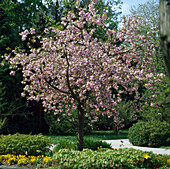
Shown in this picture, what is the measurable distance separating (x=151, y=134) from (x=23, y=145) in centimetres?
634

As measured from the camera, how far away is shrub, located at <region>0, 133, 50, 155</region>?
7.69 metres

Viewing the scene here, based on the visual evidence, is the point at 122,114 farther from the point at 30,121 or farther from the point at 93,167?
the point at 93,167

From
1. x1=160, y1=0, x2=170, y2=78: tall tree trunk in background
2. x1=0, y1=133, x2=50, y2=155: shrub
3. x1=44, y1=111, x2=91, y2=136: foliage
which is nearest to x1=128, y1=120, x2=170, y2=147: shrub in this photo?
x1=0, y1=133, x2=50, y2=155: shrub

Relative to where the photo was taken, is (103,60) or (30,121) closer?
(103,60)

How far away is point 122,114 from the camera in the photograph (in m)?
18.4

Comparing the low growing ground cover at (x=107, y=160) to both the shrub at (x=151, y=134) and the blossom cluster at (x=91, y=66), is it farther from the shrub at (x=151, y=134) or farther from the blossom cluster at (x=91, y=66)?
the shrub at (x=151, y=134)

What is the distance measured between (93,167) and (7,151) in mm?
3528

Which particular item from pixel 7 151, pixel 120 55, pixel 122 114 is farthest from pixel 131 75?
pixel 122 114

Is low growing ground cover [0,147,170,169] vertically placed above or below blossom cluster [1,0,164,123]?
below

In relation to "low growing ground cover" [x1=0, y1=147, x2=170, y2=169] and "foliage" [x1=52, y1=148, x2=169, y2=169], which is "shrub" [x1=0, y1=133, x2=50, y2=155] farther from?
"foliage" [x1=52, y1=148, x2=169, y2=169]

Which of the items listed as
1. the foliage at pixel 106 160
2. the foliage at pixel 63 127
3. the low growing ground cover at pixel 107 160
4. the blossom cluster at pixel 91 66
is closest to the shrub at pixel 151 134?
the blossom cluster at pixel 91 66

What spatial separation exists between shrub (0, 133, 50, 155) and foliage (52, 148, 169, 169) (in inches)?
71.3

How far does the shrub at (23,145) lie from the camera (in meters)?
7.69

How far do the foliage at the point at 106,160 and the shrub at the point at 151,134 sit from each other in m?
5.83
